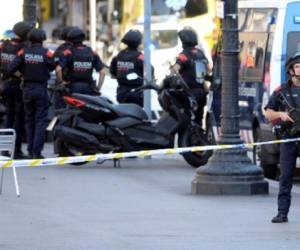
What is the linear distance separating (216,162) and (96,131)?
2.97 metres

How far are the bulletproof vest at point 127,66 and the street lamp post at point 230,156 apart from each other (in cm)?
423

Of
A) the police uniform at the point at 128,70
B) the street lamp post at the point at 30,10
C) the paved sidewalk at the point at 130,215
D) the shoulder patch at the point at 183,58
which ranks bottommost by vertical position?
the paved sidewalk at the point at 130,215

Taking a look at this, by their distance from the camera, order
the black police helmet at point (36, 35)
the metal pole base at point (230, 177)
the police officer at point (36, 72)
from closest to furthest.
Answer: the metal pole base at point (230, 177)
the black police helmet at point (36, 35)
the police officer at point (36, 72)

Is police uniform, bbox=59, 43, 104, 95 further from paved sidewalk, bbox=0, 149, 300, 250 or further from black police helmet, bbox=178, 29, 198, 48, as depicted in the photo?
paved sidewalk, bbox=0, 149, 300, 250

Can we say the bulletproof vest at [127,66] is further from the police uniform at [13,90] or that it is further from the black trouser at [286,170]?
the black trouser at [286,170]

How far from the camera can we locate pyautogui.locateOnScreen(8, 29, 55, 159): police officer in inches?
658

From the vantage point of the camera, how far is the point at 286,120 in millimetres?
11203

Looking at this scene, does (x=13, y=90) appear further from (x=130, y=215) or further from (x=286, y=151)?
(x=286, y=151)

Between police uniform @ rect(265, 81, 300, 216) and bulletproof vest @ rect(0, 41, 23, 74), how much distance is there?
684 cm

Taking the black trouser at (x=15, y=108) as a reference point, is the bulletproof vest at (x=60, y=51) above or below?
above

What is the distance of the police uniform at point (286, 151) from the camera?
11273mm

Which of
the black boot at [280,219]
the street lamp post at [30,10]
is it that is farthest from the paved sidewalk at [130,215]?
the street lamp post at [30,10]

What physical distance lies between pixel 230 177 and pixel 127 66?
4.69 m

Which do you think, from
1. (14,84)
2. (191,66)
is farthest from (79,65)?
(191,66)
